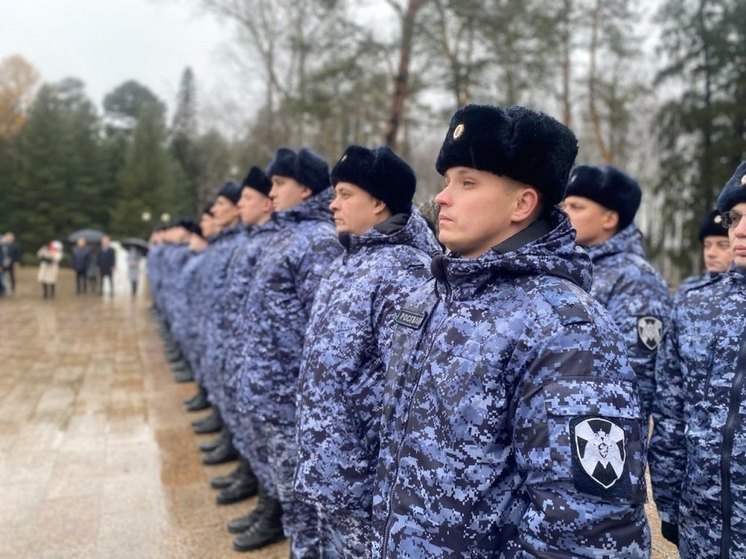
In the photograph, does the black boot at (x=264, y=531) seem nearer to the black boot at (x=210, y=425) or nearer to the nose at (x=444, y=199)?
the black boot at (x=210, y=425)

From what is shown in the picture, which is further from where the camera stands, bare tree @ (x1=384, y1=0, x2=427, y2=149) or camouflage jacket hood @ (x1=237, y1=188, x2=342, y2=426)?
bare tree @ (x1=384, y1=0, x2=427, y2=149)

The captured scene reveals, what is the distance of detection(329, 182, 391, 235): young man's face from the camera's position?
115 inches

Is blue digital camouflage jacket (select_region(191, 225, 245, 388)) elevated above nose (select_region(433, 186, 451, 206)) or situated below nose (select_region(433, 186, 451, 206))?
below

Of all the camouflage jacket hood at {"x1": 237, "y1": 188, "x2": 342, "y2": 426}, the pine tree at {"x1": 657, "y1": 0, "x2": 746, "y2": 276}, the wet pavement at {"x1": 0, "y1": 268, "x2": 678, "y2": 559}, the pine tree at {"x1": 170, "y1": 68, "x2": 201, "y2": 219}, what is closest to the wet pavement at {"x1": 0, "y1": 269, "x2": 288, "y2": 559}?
the wet pavement at {"x1": 0, "y1": 268, "x2": 678, "y2": 559}

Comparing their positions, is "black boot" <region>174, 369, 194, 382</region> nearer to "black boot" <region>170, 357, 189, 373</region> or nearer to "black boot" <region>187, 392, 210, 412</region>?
"black boot" <region>170, 357, 189, 373</region>

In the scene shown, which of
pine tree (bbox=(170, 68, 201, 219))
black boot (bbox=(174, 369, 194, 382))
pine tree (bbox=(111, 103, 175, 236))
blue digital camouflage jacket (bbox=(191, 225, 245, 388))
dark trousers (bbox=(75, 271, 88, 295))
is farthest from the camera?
pine tree (bbox=(170, 68, 201, 219))

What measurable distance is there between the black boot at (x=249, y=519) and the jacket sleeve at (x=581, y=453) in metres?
2.89

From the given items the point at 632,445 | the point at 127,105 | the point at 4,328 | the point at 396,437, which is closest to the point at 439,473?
the point at 396,437

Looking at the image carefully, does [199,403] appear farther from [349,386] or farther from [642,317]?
[642,317]

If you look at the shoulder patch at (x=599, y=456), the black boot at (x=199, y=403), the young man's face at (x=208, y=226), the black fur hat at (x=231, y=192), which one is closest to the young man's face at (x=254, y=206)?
the black fur hat at (x=231, y=192)

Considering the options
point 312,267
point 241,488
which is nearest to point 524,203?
point 312,267

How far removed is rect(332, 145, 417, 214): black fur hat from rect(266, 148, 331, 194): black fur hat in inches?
37.8

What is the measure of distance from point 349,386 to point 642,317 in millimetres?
1511

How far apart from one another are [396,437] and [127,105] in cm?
7231
